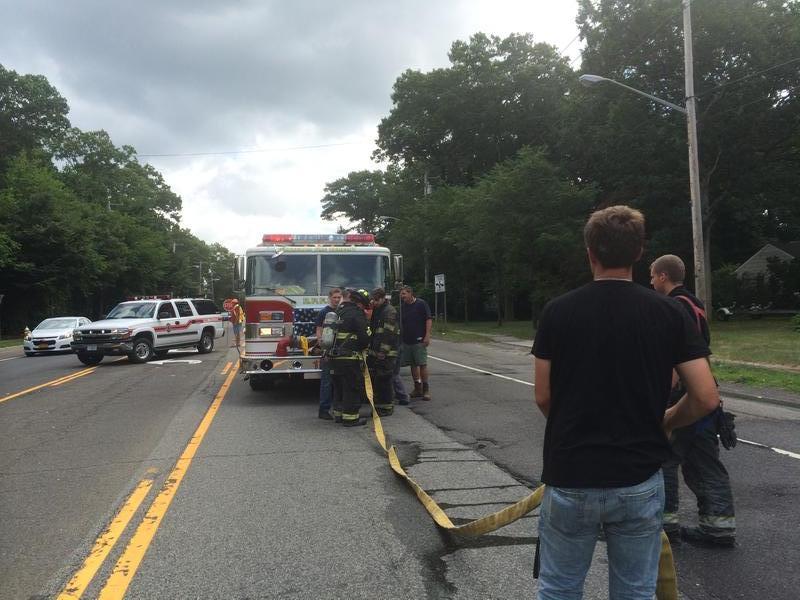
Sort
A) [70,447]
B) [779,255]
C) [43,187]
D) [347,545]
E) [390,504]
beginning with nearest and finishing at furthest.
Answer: [347,545]
[390,504]
[70,447]
[43,187]
[779,255]

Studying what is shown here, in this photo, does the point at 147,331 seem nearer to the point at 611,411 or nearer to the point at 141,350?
the point at 141,350

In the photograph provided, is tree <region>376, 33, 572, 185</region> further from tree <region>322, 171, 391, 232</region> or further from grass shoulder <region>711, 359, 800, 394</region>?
grass shoulder <region>711, 359, 800, 394</region>

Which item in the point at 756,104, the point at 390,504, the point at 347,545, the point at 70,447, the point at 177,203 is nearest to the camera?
the point at 347,545

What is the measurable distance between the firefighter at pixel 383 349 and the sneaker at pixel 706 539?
5.24 metres

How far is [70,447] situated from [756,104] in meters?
30.1

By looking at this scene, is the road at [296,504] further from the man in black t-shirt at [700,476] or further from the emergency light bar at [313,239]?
the emergency light bar at [313,239]

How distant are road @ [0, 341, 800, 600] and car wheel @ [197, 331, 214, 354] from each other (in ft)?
38.5

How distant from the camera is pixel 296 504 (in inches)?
201

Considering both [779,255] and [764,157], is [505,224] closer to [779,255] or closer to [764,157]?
[764,157]

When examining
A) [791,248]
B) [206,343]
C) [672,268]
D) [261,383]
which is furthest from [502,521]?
[791,248]

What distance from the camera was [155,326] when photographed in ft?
63.2

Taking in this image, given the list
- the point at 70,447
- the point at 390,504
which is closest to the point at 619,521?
the point at 390,504

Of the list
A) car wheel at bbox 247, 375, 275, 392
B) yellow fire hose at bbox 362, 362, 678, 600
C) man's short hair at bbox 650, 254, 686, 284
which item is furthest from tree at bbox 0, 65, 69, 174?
man's short hair at bbox 650, 254, 686, 284

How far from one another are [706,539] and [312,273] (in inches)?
297
